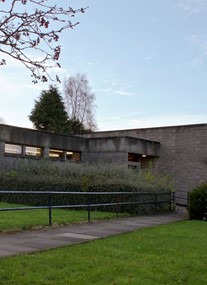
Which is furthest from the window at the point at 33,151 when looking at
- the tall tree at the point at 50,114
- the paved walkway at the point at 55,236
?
the tall tree at the point at 50,114

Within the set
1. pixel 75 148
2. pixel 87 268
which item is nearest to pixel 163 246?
pixel 87 268

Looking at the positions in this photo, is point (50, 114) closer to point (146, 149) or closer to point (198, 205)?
point (146, 149)

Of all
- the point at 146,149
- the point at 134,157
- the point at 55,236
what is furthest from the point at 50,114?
the point at 55,236

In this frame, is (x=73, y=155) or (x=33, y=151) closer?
(x=33, y=151)

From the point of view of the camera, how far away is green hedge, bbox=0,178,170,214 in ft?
59.2

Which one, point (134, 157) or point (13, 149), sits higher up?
point (13, 149)

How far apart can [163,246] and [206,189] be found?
→ 29.5 feet

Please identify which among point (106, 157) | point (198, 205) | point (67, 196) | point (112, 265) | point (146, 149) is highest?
point (146, 149)

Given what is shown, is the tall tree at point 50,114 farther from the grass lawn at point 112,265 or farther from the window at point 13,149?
the grass lawn at point 112,265

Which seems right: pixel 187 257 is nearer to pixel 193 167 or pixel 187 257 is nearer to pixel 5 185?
pixel 5 185

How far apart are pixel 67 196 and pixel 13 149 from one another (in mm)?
6578

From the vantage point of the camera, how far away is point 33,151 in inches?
1013

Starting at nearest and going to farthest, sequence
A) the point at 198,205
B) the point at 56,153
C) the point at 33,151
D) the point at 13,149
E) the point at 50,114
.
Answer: the point at 198,205 → the point at 13,149 → the point at 33,151 → the point at 56,153 → the point at 50,114

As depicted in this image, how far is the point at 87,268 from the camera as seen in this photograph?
663 cm
